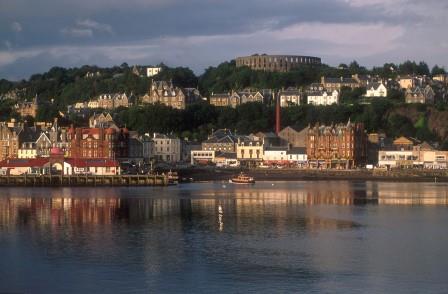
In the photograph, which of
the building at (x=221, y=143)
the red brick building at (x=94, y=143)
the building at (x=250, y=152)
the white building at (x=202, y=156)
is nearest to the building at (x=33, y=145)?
the red brick building at (x=94, y=143)

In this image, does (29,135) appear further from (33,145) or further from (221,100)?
(221,100)

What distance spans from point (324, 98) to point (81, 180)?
180 ft

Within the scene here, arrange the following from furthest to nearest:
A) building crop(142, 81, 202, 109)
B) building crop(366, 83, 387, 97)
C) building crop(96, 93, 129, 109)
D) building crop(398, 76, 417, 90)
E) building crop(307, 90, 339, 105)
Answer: building crop(96, 93, 129, 109), building crop(398, 76, 417, 90), building crop(142, 81, 202, 109), building crop(366, 83, 387, 97), building crop(307, 90, 339, 105)

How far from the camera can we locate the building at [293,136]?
11144 centimetres

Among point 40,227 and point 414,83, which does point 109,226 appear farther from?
point 414,83

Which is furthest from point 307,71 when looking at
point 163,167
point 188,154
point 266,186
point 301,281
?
point 301,281

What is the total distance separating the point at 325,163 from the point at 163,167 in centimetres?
1844

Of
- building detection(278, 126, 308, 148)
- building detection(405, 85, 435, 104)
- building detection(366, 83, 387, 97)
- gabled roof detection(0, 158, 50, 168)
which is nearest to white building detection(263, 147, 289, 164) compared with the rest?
building detection(278, 126, 308, 148)

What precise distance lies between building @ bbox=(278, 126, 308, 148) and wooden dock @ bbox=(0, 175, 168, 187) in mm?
28998

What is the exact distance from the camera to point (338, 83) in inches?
5463

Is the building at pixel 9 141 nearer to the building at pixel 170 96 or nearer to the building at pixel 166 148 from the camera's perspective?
the building at pixel 166 148

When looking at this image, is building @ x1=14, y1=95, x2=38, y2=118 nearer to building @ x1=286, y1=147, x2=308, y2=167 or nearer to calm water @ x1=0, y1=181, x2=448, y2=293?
building @ x1=286, y1=147, x2=308, y2=167

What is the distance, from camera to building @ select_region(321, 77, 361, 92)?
13696 cm

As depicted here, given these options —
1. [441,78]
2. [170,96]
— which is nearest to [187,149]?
[170,96]
